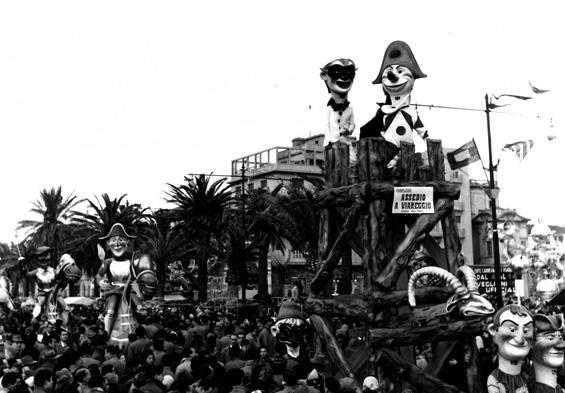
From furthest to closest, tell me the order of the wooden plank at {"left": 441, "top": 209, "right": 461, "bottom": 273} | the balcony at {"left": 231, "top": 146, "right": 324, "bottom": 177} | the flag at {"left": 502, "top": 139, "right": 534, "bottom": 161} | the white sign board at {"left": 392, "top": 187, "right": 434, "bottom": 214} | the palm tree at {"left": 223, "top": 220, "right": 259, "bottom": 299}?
the balcony at {"left": 231, "top": 146, "right": 324, "bottom": 177} < the palm tree at {"left": 223, "top": 220, "right": 259, "bottom": 299} < the flag at {"left": 502, "top": 139, "right": 534, "bottom": 161} < the wooden plank at {"left": 441, "top": 209, "right": 461, "bottom": 273} < the white sign board at {"left": 392, "top": 187, "right": 434, "bottom": 214}

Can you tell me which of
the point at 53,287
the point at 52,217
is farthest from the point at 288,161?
the point at 53,287

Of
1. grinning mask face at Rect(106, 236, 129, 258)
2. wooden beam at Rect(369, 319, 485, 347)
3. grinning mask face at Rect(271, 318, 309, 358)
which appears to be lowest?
grinning mask face at Rect(271, 318, 309, 358)

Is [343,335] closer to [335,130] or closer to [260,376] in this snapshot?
[335,130]

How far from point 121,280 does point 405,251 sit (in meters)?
11.1

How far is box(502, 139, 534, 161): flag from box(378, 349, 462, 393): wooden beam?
47.2 feet

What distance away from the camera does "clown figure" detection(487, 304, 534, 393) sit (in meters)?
8.89

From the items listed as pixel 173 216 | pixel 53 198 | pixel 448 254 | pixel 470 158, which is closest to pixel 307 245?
pixel 173 216

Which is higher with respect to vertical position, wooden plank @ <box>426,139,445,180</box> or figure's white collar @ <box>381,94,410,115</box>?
figure's white collar @ <box>381,94,410,115</box>

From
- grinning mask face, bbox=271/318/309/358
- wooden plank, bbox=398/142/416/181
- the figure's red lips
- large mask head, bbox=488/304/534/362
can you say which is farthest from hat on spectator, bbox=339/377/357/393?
the figure's red lips

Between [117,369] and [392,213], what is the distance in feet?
14.8

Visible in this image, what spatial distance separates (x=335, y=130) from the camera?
13.8 m

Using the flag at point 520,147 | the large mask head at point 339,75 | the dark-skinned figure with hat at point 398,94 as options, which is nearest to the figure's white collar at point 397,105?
the dark-skinned figure with hat at point 398,94

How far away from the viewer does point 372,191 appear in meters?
10.8

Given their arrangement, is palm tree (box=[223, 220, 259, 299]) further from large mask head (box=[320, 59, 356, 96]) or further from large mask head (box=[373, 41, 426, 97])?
large mask head (box=[373, 41, 426, 97])
